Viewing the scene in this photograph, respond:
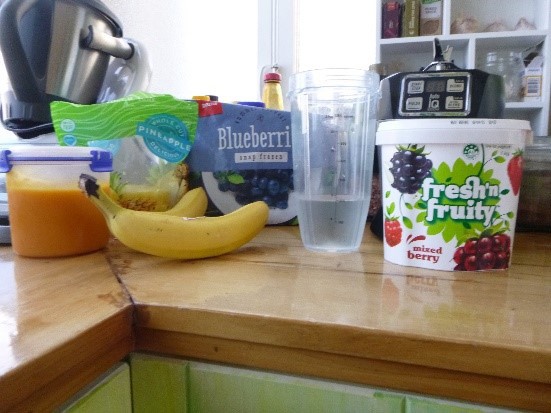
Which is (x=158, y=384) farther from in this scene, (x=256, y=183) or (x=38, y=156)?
(x=256, y=183)

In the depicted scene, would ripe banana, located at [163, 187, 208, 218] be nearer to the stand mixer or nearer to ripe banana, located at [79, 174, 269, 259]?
ripe banana, located at [79, 174, 269, 259]

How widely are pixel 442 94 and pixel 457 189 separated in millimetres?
150

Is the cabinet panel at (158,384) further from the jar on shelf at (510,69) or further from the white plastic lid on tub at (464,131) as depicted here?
the jar on shelf at (510,69)

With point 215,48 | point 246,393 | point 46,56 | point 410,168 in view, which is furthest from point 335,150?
point 215,48

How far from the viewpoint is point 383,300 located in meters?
0.42

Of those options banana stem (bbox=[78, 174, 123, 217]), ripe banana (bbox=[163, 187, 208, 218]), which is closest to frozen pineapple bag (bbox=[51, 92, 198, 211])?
ripe banana (bbox=[163, 187, 208, 218])

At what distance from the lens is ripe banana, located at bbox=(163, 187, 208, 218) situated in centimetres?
72

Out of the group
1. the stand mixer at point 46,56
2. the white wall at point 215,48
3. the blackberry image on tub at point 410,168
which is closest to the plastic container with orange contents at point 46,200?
the stand mixer at point 46,56

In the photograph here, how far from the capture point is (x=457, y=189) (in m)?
0.51

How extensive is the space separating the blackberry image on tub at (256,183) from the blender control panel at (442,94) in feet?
0.88

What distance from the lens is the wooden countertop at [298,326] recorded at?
33cm

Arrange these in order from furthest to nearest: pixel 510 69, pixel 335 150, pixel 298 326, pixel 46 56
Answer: pixel 510 69 < pixel 46 56 < pixel 335 150 < pixel 298 326

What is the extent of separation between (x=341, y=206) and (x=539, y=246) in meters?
0.29

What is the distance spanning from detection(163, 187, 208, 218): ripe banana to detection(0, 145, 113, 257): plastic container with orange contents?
0.14 meters
